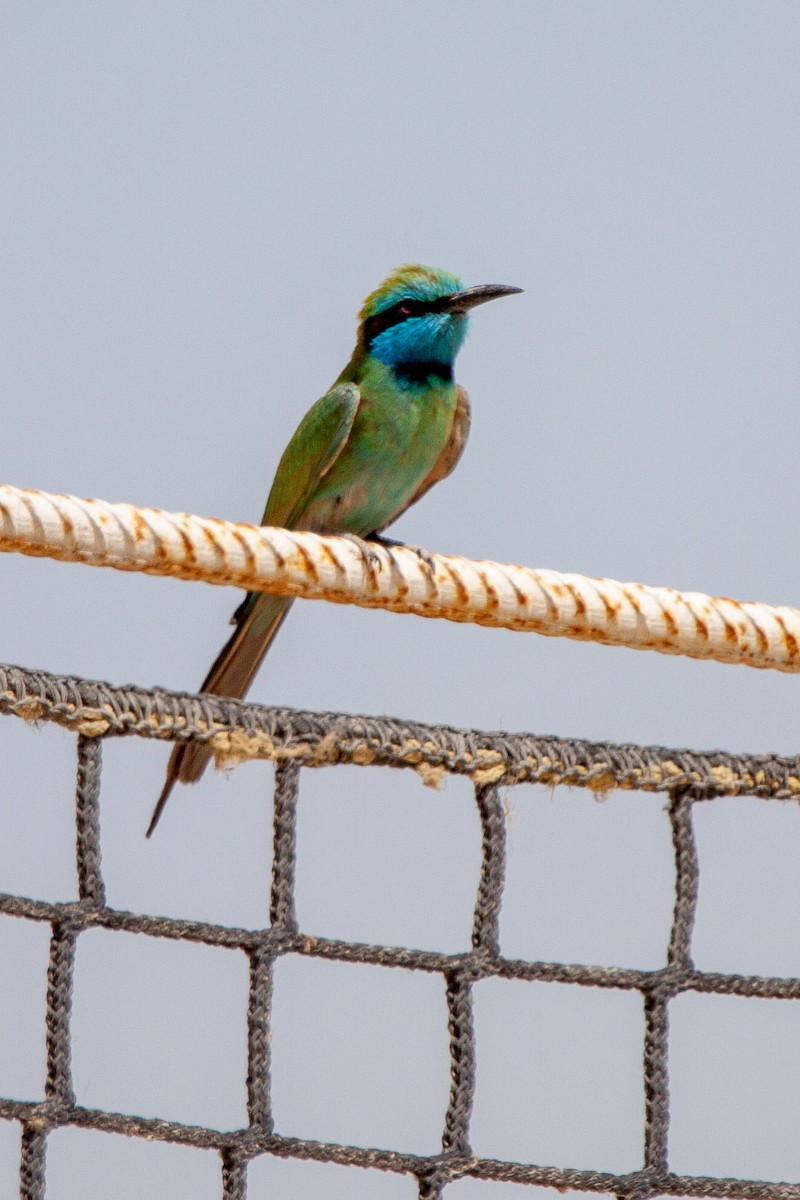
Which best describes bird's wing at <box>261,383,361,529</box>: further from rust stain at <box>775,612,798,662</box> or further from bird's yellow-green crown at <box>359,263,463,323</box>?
rust stain at <box>775,612,798,662</box>

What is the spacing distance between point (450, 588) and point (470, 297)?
2686 mm

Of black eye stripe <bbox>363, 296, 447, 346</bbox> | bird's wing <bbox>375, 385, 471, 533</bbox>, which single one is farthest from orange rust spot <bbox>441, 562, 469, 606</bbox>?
black eye stripe <bbox>363, 296, 447, 346</bbox>

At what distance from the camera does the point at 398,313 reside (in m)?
4.48

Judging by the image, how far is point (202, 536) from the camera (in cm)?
171

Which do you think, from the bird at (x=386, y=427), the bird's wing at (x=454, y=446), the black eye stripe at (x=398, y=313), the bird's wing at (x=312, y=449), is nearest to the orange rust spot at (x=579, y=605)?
the bird at (x=386, y=427)

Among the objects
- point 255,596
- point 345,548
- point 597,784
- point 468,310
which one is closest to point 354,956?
point 597,784

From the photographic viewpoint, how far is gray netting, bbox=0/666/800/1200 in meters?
1.55

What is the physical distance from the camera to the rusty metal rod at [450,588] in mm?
1693

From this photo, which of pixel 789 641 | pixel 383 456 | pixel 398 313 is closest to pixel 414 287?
pixel 398 313

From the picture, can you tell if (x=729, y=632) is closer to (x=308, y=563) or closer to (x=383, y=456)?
(x=308, y=563)

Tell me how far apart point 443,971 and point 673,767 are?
359mm

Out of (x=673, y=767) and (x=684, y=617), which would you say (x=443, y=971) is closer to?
(x=673, y=767)

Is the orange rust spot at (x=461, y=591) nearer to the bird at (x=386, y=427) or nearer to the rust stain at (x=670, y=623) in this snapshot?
the rust stain at (x=670, y=623)

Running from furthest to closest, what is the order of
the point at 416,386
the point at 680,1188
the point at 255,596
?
1. the point at 416,386
2. the point at 255,596
3. the point at 680,1188
